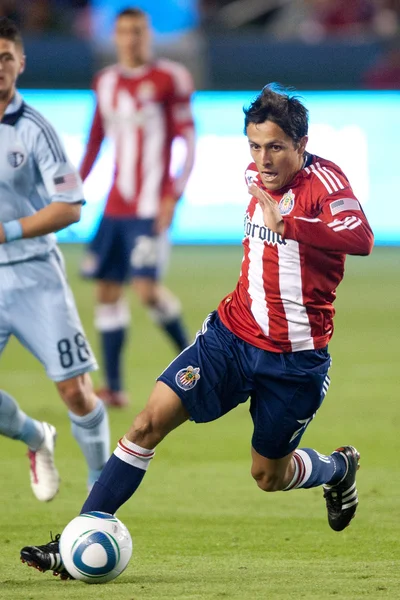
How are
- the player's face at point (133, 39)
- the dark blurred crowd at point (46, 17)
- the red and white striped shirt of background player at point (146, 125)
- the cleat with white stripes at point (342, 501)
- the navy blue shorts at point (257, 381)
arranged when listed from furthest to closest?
the dark blurred crowd at point (46, 17) → the red and white striped shirt of background player at point (146, 125) → the player's face at point (133, 39) → the cleat with white stripes at point (342, 501) → the navy blue shorts at point (257, 381)

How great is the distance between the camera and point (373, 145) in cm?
1753

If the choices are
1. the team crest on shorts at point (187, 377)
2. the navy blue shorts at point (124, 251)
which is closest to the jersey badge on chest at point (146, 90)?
the navy blue shorts at point (124, 251)

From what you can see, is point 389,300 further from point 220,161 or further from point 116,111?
point 116,111

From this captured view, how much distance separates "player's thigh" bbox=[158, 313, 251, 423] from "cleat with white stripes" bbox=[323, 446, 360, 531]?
0.77m

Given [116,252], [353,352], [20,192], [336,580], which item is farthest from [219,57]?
[336,580]

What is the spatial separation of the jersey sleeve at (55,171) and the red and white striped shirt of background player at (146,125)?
362cm

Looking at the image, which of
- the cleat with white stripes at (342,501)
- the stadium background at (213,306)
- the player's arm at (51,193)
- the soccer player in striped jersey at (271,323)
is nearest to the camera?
the soccer player in striped jersey at (271,323)

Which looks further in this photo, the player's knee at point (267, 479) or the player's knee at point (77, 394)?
the player's knee at point (77, 394)

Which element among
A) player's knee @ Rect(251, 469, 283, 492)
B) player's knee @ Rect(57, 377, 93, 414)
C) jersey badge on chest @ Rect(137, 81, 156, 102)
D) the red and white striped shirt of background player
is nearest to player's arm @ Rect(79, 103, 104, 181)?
the red and white striped shirt of background player

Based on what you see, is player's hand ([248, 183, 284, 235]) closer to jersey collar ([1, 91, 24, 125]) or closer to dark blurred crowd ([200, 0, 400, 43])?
jersey collar ([1, 91, 24, 125])

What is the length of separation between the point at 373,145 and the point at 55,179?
12.3m

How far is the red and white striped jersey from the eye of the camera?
16.1ft

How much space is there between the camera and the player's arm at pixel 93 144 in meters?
8.48

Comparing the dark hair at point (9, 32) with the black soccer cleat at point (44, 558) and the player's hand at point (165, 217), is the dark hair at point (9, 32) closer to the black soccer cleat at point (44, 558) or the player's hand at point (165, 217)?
the black soccer cleat at point (44, 558)
